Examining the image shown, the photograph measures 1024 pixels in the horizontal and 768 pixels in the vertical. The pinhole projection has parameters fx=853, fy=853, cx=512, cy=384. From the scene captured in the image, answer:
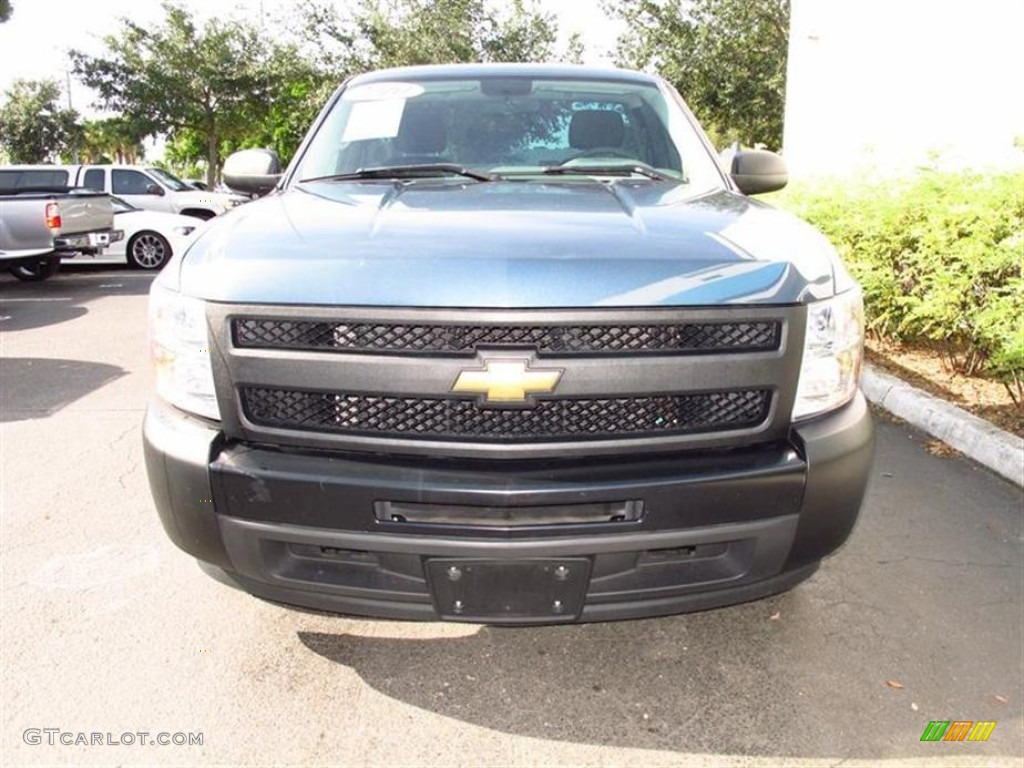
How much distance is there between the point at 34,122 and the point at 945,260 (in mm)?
50563

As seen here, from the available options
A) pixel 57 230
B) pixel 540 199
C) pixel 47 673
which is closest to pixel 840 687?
pixel 540 199

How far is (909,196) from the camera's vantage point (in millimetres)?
5969

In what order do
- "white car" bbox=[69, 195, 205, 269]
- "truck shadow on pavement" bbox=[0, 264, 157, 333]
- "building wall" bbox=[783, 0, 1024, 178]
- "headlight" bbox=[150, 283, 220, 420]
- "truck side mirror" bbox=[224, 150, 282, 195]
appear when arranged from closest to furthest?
"headlight" bbox=[150, 283, 220, 420], "truck side mirror" bbox=[224, 150, 282, 195], "truck shadow on pavement" bbox=[0, 264, 157, 333], "building wall" bbox=[783, 0, 1024, 178], "white car" bbox=[69, 195, 205, 269]

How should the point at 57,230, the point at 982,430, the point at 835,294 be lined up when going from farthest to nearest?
the point at 57,230 < the point at 982,430 < the point at 835,294

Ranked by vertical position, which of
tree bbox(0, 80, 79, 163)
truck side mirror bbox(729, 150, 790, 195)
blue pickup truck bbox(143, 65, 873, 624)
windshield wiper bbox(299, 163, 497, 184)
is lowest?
tree bbox(0, 80, 79, 163)

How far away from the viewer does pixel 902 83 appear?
12.9m

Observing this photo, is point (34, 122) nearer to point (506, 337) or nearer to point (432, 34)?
point (432, 34)

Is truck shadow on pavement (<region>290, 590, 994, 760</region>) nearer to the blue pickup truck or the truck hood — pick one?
the blue pickup truck

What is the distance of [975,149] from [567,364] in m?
11.5

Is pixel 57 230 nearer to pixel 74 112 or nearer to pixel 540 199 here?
pixel 540 199

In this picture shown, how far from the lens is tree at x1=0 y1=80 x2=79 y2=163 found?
45.2m

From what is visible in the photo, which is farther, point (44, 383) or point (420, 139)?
point (44, 383)

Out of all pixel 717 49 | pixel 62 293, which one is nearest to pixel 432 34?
pixel 717 49

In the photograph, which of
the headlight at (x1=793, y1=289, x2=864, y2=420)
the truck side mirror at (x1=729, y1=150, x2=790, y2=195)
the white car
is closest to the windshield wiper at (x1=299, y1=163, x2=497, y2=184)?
the truck side mirror at (x1=729, y1=150, x2=790, y2=195)
